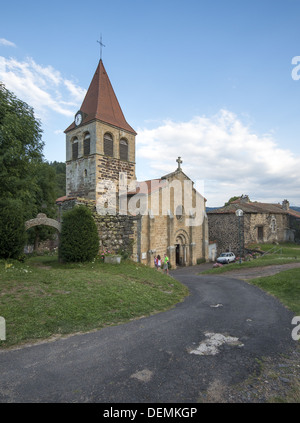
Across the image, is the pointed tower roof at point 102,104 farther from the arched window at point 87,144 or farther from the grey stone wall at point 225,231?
the grey stone wall at point 225,231

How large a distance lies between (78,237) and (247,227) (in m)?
21.6

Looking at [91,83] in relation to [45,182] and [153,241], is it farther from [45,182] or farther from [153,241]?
[153,241]

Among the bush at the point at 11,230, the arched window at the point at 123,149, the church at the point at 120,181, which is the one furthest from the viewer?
the arched window at the point at 123,149

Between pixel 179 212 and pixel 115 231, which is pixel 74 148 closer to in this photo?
pixel 115 231

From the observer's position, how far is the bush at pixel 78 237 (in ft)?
44.9

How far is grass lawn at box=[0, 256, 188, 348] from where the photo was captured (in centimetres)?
598

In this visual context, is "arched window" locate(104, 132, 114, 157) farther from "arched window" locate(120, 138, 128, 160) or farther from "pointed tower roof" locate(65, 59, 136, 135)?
"pointed tower roof" locate(65, 59, 136, 135)

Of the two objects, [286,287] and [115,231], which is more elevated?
[115,231]

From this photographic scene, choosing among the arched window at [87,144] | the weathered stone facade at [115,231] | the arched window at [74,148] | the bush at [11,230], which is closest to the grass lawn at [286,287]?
the weathered stone facade at [115,231]

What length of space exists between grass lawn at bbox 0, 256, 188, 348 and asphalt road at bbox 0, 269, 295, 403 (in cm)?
55

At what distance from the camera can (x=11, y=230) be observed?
11773 millimetres

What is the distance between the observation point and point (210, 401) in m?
3.41

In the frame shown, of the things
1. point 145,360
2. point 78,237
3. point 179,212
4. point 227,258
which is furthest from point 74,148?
point 145,360
